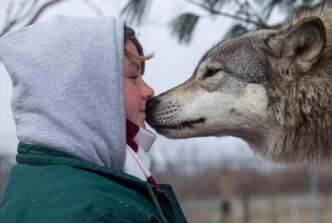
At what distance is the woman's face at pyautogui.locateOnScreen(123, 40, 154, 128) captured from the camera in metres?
2.32

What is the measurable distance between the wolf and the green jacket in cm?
126

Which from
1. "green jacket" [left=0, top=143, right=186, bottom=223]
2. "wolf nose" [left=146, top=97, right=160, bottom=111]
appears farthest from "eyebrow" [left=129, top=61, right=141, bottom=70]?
"wolf nose" [left=146, top=97, right=160, bottom=111]

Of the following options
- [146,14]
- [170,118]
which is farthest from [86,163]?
[146,14]

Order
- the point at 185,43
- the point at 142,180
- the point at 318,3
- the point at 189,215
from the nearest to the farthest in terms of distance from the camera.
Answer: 1. the point at 142,180
2. the point at 318,3
3. the point at 185,43
4. the point at 189,215

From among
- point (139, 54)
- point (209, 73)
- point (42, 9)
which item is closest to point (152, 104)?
point (209, 73)

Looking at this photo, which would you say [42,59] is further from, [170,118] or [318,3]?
[318,3]

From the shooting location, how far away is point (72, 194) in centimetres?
188

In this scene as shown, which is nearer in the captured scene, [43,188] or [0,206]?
[43,188]

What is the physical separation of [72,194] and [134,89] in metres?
0.59

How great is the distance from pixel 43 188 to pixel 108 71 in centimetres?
45

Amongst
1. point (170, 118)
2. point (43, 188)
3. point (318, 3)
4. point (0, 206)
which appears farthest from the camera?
point (318, 3)

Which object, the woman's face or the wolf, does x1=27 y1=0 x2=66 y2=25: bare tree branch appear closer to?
the wolf

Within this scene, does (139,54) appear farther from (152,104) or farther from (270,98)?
(270,98)

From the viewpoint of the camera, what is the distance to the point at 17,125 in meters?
2.18
